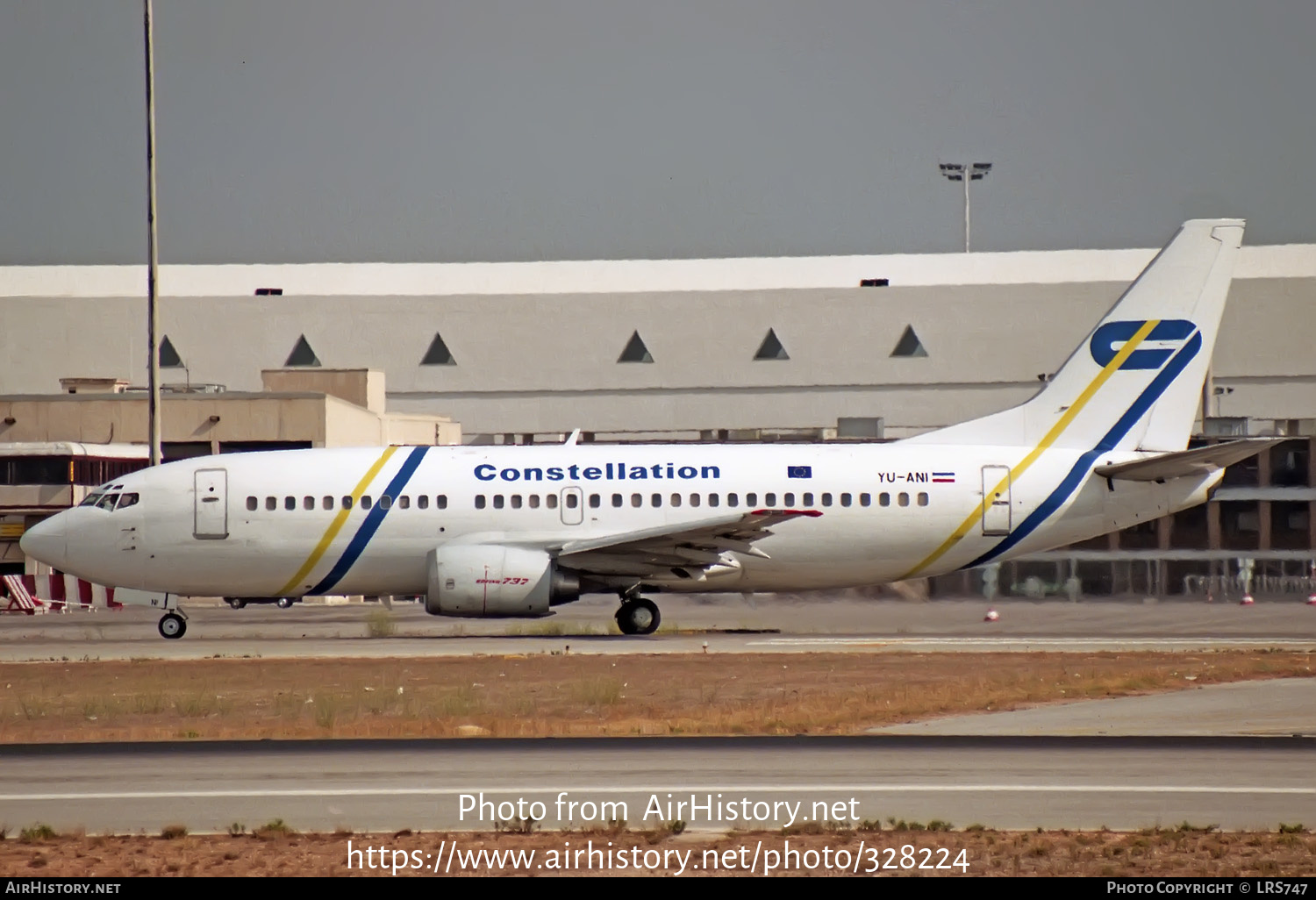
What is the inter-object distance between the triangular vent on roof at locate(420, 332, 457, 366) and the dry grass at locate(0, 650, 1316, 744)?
42.4 meters

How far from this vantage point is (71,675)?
80.9ft

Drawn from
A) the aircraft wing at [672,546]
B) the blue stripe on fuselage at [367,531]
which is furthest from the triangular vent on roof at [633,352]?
the aircraft wing at [672,546]

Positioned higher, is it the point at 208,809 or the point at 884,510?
the point at 884,510

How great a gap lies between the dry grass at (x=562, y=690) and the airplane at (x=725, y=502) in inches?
211

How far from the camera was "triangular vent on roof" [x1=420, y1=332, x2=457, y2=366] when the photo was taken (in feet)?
224

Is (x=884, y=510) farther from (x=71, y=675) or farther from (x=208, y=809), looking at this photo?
(x=208, y=809)

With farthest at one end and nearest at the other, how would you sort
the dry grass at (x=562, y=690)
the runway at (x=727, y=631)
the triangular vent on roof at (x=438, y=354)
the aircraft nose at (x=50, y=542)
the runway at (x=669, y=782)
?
the triangular vent on roof at (x=438, y=354), the aircraft nose at (x=50, y=542), the runway at (x=727, y=631), the dry grass at (x=562, y=690), the runway at (x=669, y=782)

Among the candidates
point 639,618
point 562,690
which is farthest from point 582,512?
point 562,690

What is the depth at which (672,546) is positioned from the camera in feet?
101

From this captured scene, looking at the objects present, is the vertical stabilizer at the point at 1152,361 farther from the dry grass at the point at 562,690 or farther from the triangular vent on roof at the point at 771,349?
the triangular vent on roof at the point at 771,349

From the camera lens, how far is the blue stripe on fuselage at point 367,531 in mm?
31500

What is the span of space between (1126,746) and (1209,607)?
18.8 metres
